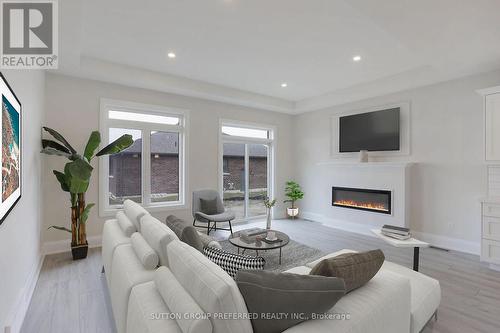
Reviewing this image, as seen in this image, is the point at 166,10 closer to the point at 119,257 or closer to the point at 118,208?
the point at 119,257

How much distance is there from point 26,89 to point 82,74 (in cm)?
163

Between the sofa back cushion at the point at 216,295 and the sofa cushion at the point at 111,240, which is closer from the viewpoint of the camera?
the sofa back cushion at the point at 216,295

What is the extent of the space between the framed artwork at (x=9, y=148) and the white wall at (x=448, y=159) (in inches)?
218

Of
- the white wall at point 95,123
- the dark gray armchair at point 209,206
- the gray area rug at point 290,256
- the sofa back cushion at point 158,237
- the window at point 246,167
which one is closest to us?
the sofa back cushion at point 158,237

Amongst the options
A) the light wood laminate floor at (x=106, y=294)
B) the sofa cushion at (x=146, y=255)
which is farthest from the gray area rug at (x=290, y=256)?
the sofa cushion at (x=146, y=255)

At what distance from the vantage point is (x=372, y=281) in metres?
1.54

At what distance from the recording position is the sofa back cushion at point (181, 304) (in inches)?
37.5

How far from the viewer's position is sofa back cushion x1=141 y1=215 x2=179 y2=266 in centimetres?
171

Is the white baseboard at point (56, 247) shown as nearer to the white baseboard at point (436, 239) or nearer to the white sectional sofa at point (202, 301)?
the white sectional sofa at point (202, 301)

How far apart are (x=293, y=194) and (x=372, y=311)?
4967mm

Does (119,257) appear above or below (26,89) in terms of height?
below

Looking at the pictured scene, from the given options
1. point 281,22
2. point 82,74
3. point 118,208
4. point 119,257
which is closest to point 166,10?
point 281,22

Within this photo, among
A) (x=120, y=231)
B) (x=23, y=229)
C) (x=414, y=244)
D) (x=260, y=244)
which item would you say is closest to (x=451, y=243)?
(x=414, y=244)

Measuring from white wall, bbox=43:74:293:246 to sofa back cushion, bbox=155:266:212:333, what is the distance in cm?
349
